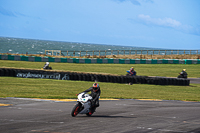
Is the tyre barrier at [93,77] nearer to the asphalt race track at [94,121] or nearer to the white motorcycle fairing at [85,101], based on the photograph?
the asphalt race track at [94,121]

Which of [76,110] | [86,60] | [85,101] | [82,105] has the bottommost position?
[76,110]

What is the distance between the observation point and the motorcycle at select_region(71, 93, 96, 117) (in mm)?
10430

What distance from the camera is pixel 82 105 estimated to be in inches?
420

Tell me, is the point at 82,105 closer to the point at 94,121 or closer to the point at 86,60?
the point at 94,121

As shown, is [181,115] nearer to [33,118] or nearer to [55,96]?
[33,118]

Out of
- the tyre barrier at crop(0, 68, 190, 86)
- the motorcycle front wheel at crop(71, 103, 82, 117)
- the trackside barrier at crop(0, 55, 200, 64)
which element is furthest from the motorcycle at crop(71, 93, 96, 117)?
the trackside barrier at crop(0, 55, 200, 64)

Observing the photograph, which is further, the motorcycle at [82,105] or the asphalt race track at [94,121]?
the motorcycle at [82,105]

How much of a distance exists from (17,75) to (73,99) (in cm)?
1200

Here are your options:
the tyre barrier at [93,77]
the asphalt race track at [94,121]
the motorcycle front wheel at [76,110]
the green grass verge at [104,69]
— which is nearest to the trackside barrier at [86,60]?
the green grass verge at [104,69]

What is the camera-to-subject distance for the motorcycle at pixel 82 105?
10430 mm

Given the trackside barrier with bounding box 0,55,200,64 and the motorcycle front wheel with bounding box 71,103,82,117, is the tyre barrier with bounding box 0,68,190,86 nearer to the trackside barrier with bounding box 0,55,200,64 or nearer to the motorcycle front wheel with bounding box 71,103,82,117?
the motorcycle front wheel with bounding box 71,103,82,117

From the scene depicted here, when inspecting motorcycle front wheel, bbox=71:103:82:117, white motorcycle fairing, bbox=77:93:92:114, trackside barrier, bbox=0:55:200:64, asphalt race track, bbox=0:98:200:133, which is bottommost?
asphalt race track, bbox=0:98:200:133

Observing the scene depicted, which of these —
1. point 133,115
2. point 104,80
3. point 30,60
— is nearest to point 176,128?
point 133,115

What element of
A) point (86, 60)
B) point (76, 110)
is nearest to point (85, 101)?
point (76, 110)
